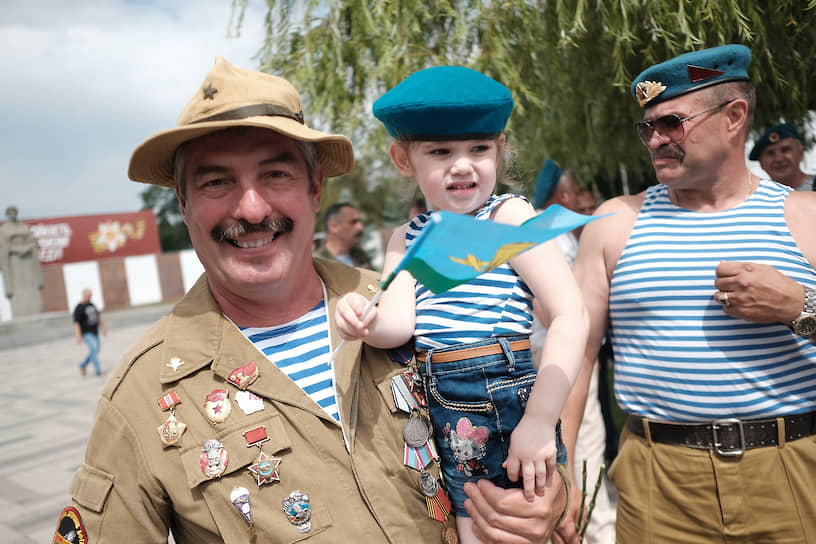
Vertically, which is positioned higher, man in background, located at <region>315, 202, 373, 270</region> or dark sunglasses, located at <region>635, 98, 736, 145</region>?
dark sunglasses, located at <region>635, 98, 736, 145</region>

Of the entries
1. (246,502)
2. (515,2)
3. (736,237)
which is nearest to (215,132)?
(246,502)

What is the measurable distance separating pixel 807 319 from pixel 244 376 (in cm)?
180

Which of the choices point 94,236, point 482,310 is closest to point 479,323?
point 482,310

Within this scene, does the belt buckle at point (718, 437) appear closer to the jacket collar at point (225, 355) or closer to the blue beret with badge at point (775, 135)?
the jacket collar at point (225, 355)

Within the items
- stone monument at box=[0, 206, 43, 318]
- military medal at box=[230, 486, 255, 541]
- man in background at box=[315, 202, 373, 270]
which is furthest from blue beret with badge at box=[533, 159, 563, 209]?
stone monument at box=[0, 206, 43, 318]

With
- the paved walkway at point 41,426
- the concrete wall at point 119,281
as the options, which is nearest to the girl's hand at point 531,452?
the paved walkway at point 41,426

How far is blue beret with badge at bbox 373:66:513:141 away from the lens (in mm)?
1570

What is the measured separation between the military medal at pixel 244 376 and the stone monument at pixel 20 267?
25429 millimetres

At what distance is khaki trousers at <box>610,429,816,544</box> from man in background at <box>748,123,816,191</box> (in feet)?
10.9

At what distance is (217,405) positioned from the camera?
168 cm

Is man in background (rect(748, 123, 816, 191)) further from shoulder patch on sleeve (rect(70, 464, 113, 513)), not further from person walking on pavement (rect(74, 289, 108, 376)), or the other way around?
person walking on pavement (rect(74, 289, 108, 376))

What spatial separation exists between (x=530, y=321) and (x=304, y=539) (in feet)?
2.76

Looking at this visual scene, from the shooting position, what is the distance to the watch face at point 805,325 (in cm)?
196

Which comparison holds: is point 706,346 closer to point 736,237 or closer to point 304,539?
point 736,237
